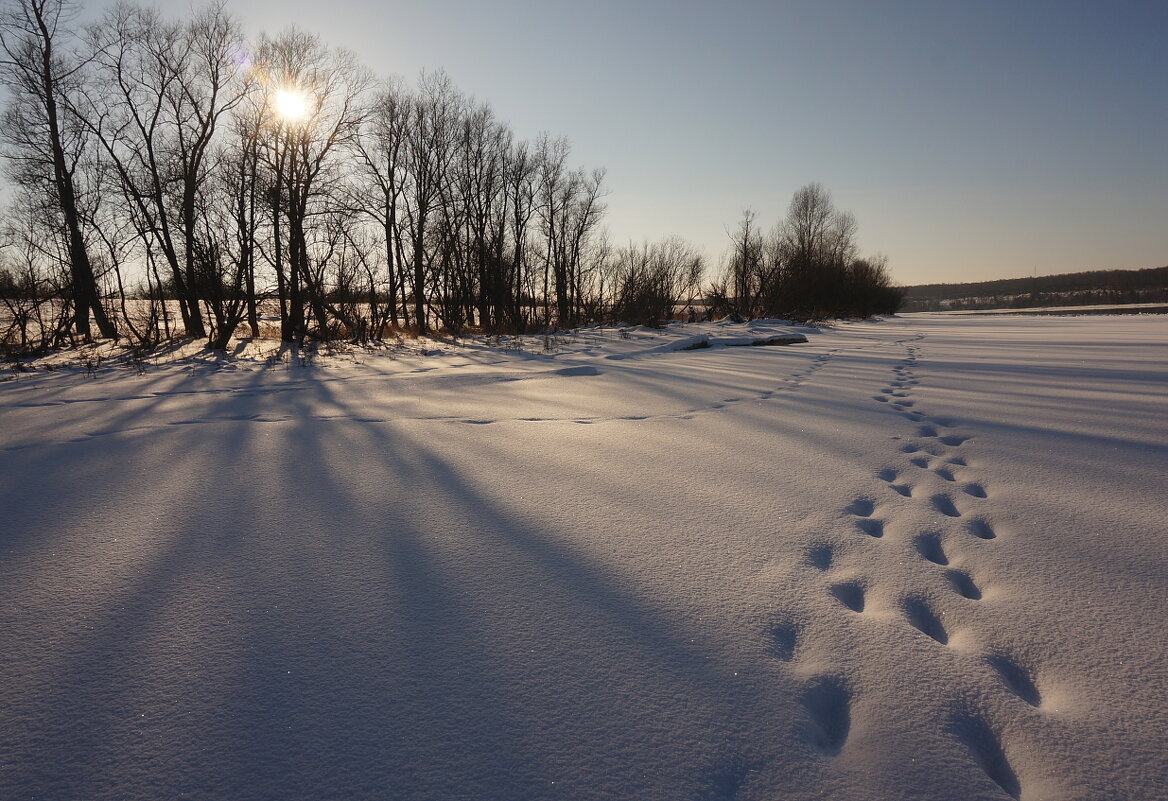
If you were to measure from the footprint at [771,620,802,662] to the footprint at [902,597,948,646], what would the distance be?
31cm

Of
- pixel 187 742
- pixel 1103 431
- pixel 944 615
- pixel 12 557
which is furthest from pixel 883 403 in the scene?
pixel 12 557

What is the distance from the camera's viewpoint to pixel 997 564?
165 centimetres

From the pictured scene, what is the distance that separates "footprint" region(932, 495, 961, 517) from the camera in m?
2.11

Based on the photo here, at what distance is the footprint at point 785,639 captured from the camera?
1.22m

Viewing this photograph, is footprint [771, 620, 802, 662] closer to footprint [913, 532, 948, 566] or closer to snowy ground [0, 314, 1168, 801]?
snowy ground [0, 314, 1168, 801]

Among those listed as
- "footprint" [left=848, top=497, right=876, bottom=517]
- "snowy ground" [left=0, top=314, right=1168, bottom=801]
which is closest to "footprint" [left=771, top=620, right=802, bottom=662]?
"snowy ground" [left=0, top=314, right=1168, bottom=801]

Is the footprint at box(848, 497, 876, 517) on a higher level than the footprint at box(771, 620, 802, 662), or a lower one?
lower

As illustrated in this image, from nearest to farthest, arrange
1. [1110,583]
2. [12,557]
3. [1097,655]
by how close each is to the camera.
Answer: [1097,655] → [1110,583] → [12,557]

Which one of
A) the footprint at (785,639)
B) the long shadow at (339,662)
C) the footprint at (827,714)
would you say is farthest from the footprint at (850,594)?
the long shadow at (339,662)

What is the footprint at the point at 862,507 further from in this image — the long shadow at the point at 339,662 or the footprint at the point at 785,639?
the long shadow at the point at 339,662

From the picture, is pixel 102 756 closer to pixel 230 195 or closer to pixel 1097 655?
pixel 1097 655

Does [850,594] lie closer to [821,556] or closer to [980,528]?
[821,556]

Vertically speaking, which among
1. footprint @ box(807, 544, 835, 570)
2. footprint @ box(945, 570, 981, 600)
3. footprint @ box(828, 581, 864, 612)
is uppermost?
footprint @ box(807, 544, 835, 570)

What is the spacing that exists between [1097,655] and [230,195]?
15.1 m
